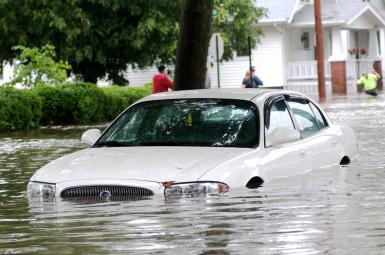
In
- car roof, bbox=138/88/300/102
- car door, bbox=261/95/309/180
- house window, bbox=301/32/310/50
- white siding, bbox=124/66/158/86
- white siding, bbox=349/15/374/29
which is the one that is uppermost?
white siding, bbox=349/15/374/29

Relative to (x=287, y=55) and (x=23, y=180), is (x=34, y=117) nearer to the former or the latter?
(x=23, y=180)

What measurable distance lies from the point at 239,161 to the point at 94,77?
106 feet

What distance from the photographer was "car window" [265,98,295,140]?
1066cm

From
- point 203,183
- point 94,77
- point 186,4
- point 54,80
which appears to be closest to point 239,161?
point 203,183

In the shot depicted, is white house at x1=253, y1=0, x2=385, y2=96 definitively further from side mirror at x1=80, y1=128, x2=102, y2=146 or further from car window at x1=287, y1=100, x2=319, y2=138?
side mirror at x1=80, y1=128, x2=102, y2=146

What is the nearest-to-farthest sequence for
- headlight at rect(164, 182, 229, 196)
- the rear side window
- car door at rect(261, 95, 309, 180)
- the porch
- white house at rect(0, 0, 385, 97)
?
1. headlight at rect(164, 182, 229, 196)
2. car door at rect(261, 95, 309, 180)
3. the rear side window
4. white house at rect(0, 0, 385, 97)
5. the porch

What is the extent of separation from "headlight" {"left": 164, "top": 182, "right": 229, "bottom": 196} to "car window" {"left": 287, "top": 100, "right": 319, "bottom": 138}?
2.18 meters

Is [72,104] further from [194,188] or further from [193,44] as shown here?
[194,188]

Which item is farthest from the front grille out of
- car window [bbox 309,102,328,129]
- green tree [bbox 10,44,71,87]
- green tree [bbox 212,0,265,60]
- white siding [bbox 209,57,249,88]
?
white siding [bbox 209,57,249,88]

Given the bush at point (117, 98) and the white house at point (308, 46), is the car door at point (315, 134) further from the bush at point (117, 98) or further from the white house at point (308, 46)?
the white house at point (308, 46)

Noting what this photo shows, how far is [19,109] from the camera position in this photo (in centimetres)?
2706

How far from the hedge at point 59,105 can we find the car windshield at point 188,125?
52.0 ft

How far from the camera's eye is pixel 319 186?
10398 mm

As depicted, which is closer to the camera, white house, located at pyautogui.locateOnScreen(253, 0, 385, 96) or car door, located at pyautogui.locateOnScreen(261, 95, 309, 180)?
car door, located at pyautogui.locateOnScreen(261, 95, 309, 180)
